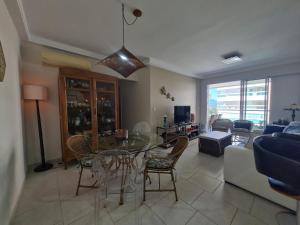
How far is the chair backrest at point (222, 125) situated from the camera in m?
4.74

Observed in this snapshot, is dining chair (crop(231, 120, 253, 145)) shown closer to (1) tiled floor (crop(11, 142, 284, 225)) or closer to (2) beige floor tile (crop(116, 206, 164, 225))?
(1) tiled floor (crop(11, 142, 284, 225))

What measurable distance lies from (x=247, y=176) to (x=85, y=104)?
325cm

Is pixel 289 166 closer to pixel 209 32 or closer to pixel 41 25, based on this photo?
pixel 209 32

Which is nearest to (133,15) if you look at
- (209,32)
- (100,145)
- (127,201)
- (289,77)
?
(209,32)

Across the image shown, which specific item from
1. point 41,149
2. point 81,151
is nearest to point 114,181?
point 81,151

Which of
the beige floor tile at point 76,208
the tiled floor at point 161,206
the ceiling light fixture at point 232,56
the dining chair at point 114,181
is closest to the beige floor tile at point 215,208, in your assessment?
the tiled floor at point 161,206

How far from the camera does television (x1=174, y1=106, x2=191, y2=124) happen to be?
446 centimetres

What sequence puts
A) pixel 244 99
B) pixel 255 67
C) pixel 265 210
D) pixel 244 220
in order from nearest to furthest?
pixel 244 220, pixel 265 210, pixel 255 67, pixel 244 99

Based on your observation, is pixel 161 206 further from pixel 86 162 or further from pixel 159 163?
pixel 86 162

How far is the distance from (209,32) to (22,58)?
3460 millimetres

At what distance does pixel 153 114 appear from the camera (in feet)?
13.2

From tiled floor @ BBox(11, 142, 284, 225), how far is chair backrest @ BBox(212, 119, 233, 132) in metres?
2.90

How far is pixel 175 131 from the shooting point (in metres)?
4.32

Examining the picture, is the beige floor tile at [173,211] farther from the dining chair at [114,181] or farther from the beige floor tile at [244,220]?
the beige floor tile at [244,220]
